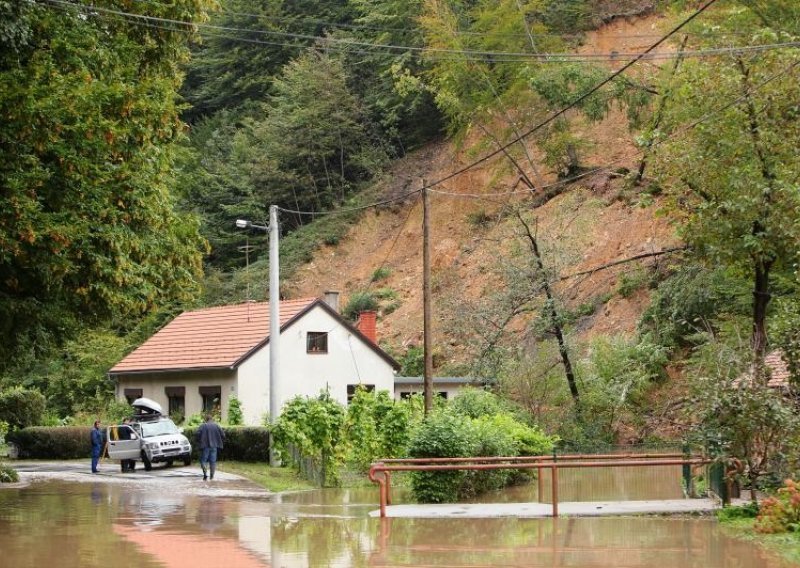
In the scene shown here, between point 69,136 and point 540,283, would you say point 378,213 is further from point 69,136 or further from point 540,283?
point 69,136

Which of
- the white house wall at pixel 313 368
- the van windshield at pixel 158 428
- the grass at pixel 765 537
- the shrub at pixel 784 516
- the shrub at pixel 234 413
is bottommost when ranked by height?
the grass at pixel 765 537

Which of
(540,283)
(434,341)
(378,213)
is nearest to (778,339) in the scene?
(540,283)

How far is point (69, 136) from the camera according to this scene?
18.7 metres

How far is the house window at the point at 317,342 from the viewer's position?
4103 centimetres

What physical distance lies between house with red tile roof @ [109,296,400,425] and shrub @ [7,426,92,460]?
3.61m

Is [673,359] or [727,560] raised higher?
[673,359]

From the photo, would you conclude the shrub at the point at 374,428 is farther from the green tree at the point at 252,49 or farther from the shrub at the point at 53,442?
the green tree at the point at 252,49

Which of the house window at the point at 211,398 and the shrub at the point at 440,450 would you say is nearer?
the shrub at the point at 440,450

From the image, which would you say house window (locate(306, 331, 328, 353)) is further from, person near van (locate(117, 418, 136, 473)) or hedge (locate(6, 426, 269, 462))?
person near van (locate(117, 418, 136, 473))

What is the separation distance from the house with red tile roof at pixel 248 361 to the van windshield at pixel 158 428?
5.99 m

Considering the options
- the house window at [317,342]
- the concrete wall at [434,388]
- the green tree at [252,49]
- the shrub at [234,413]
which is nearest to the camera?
the shrub at [234,413]

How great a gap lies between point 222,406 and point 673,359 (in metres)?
16.1

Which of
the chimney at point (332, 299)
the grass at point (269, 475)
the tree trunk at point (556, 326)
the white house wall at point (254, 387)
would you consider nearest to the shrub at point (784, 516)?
the grass at point (269, 475)

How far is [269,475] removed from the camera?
2881 centimetres
